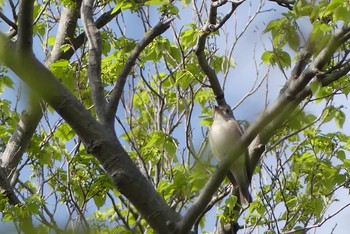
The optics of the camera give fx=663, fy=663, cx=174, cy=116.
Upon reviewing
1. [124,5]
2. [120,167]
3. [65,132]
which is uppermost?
[124,5]

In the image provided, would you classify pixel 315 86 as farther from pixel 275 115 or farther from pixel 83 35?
pixel 83 35

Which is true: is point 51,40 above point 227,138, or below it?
above

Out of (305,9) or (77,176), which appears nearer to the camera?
(305,9)

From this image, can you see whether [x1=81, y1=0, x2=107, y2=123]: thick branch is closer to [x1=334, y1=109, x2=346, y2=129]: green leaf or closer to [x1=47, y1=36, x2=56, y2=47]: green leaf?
[x1=47, y1=36, x2=56, y2=47]: green leaf

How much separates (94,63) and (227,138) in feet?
6.48

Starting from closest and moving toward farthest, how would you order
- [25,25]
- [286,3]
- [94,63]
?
[25,25] < [94,63] < [286,3]

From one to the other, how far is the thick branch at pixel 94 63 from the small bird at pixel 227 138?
59.4 inches

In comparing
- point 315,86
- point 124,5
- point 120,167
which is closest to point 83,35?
point 124,5

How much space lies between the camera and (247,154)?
4793 millimetres

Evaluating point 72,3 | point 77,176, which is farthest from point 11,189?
point 72,3

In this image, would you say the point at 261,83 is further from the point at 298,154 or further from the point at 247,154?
the point at 247,154

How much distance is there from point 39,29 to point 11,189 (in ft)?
7.30

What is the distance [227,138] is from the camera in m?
5.66

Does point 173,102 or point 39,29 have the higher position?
point 39,29
